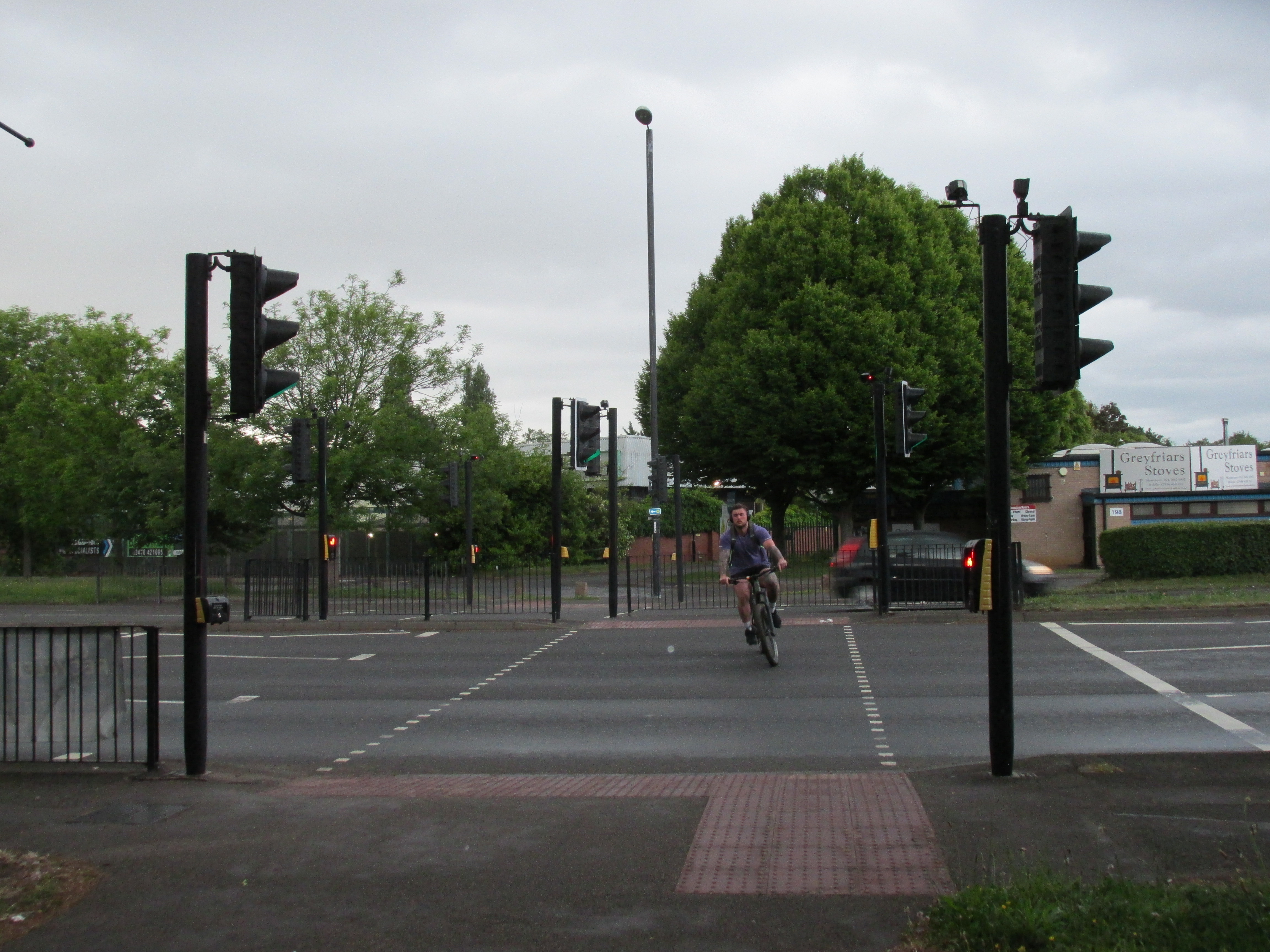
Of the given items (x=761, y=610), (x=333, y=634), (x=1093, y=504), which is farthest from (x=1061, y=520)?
(x=761, y=610)

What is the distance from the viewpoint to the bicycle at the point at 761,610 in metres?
13.1

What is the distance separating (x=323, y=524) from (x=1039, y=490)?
2986 centimetres

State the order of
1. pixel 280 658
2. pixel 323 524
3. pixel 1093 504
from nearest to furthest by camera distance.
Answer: pixel 280 658
pixel 323 524
pixel 1093 504

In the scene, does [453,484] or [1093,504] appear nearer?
[453,484]

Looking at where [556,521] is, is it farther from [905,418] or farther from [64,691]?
[64,691]

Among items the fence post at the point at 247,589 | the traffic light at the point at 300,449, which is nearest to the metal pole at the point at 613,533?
the traffic light at the point at 300,449

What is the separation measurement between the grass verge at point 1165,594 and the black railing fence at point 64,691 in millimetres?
14191

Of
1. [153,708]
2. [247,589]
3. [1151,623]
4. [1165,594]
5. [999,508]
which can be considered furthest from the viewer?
[247,589]

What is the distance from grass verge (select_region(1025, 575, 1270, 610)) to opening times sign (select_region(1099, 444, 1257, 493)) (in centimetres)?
1719

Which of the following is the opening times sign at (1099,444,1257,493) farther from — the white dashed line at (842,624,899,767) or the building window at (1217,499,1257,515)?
the white dashed line at (842,624,899,767)

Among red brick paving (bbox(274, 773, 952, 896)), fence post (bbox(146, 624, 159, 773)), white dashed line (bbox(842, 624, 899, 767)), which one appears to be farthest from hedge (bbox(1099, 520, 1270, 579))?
fence post (bbox(146, 624, 159, 773))

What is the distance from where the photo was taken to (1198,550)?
2611 cm

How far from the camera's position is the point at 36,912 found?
4.94m

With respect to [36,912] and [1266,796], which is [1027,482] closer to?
[1266,796]
